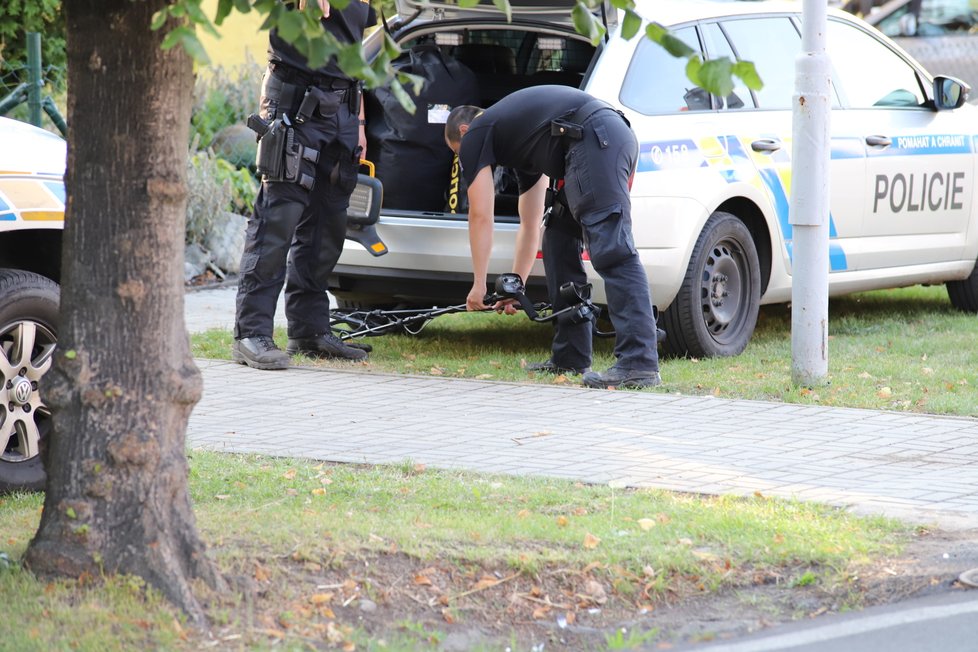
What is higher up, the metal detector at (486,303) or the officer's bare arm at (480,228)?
the officer's bare arm at (480,228)

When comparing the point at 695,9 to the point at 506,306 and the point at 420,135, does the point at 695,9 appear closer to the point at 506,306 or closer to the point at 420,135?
the point at 420,135

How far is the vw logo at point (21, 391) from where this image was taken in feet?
16.4

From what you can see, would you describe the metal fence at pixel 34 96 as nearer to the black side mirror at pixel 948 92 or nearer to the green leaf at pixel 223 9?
the black side mirror at pixel 948 92

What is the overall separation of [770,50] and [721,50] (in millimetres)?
543

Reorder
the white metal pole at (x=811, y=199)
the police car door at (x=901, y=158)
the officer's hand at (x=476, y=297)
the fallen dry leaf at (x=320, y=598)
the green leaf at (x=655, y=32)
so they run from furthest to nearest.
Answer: the police car door at (x=901, y=158) < the officer's hand at (x=476, y=297) < the white metal pole at (x=811, y=199) < the fallen dry leaf at (x=320, y=598) < the green leaf at (x=655, y=32)

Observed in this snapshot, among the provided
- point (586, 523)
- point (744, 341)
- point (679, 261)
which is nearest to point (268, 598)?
point (586, 523)

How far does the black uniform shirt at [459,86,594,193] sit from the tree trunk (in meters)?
3.34

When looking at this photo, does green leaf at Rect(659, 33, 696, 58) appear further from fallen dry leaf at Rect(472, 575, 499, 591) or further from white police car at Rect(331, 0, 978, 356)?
white police car at Rect(331, 0, 978, 356)

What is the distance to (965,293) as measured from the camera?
10141 millimetres

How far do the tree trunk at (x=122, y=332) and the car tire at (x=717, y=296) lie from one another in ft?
14.2

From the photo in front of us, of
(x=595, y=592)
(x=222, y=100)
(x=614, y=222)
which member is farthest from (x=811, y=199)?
(x=222, y=100)

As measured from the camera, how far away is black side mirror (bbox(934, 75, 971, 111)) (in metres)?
9.12

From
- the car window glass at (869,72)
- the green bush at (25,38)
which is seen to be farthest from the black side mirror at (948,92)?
the green bush at (25,38)

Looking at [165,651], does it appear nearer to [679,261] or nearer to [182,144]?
[182,144]
